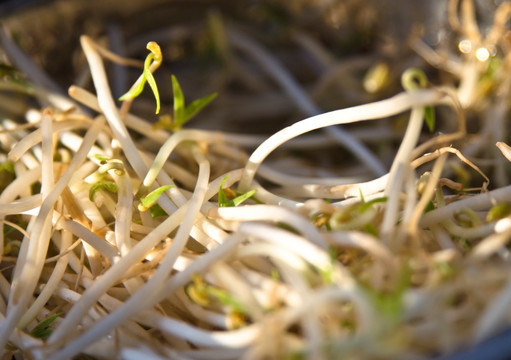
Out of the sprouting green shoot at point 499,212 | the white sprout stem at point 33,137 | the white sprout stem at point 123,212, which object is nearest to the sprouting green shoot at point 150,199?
the white sprout stem at point 123,212

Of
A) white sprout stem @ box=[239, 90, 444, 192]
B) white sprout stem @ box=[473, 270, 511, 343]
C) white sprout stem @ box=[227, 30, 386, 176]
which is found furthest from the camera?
white sprout stem @ box=[227, 30, 386, 176]

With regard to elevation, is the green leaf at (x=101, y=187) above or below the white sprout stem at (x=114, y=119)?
below

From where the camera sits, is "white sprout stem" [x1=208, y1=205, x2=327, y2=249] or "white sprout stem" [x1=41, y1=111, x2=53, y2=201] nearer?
"white sprout stem" [x1=208, y1=205, x2=327, y2=249]

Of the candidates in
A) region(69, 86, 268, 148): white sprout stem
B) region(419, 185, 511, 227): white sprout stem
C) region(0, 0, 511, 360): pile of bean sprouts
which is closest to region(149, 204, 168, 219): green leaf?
region(0, 0, 511, 360): pile of bean sprouts

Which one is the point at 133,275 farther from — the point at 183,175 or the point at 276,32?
the point at 276,32

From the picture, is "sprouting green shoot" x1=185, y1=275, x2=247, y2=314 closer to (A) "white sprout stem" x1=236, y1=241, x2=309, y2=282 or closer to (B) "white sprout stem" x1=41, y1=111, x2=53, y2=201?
(A) "white sprout stem" x1=236, y1=241, x2=309, y2=282

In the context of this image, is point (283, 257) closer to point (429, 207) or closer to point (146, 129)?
point (429, 207)

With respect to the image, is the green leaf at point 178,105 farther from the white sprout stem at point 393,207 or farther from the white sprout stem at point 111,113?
the white sprout stem at point 393,207
